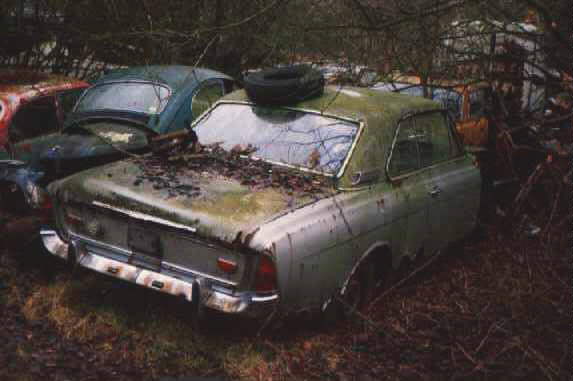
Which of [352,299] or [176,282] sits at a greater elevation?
[176,282]

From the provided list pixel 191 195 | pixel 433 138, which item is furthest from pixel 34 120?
pixel 433 138

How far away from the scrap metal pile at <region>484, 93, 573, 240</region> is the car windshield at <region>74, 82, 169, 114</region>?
3.57 m

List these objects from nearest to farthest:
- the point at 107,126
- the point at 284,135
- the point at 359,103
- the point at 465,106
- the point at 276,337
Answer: the point at 276,337, the point at 284,135, the point at 359,103, the point at 107,126, the point at 465,106

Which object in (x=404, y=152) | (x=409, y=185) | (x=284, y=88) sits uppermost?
(x=284, y=88)

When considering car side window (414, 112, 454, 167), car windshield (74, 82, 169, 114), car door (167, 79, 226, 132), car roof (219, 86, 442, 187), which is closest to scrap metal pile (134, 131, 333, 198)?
car roof (219, 86, 442, 187)

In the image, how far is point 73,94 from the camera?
21.8 ft

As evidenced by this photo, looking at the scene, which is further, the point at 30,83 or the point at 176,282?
the point at 30,83

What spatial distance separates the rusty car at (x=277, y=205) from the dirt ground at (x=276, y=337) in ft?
0.66

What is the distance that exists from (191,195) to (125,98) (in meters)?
3.05

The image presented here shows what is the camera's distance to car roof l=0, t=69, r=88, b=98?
5996 millimetres

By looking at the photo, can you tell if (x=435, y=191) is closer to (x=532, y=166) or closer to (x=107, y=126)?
(x=532, y=166)

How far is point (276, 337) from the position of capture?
394 centimetres

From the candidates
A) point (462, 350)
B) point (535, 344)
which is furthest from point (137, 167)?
point (535, 344)

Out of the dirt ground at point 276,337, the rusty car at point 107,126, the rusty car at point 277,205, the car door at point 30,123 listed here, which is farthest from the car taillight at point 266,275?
the car door at point 30,123
